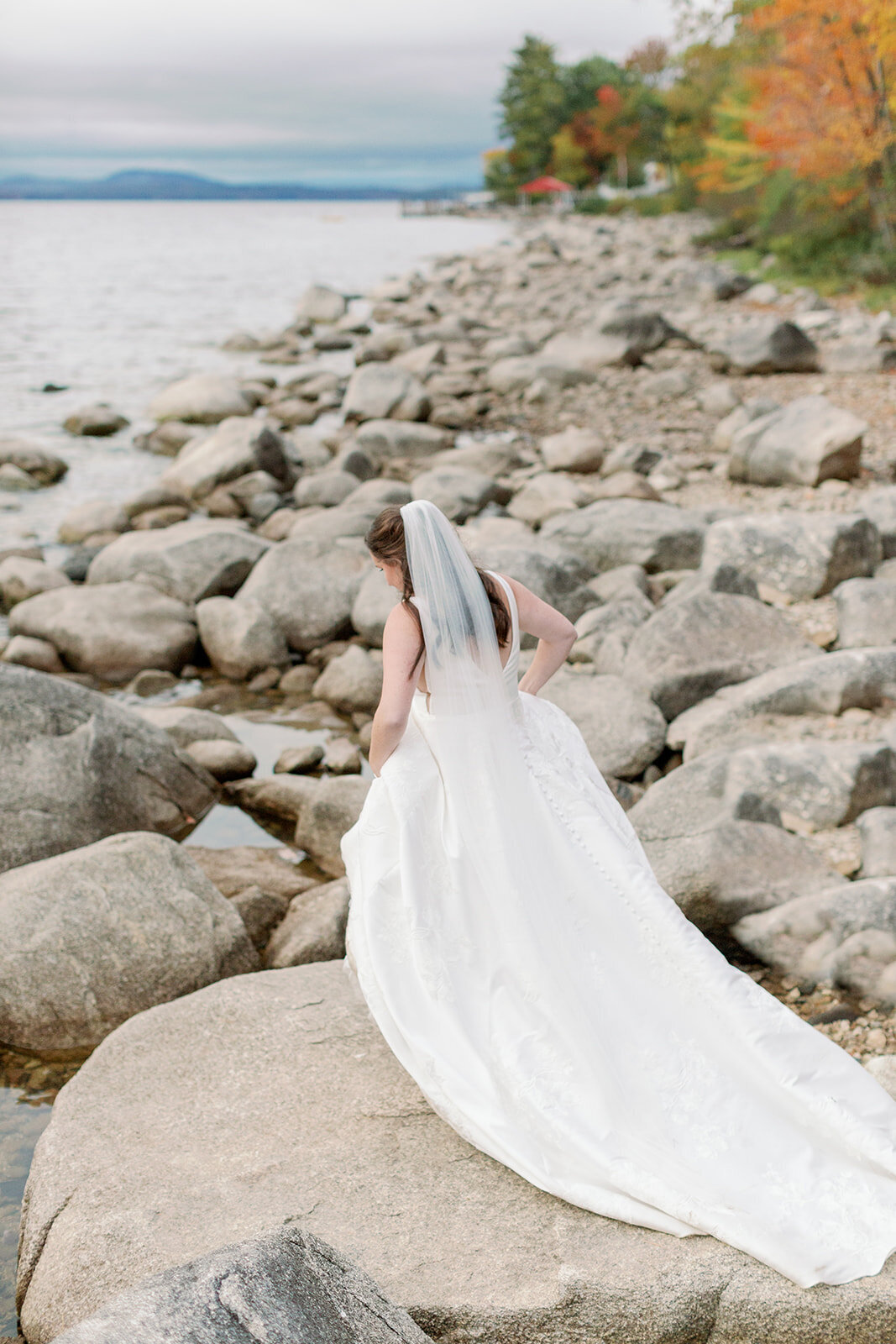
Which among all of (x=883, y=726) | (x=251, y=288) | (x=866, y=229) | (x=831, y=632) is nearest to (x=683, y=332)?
(x=866, y=229)

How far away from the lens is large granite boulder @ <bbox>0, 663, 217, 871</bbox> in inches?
244

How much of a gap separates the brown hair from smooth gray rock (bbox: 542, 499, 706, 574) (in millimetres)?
6522

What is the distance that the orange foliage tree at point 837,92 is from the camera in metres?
23.4

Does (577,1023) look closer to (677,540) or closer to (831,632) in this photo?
(831,632)

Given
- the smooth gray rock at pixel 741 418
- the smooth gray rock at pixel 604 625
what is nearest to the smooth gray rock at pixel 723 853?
the smooth gray rock at pixel 604 625

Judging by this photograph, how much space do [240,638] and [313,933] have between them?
4.60 meters

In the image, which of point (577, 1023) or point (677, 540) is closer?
point (577, 1023)

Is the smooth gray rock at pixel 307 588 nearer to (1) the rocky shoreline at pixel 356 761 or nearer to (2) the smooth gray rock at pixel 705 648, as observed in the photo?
(1) the rocky shoreline at pixel 356 761

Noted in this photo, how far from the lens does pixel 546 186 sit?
3135 inches

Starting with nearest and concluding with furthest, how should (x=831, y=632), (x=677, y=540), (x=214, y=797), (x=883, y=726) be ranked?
(x=883, y=726), (x=214, y=797), (x=831, y=632), (x=677, y=540)

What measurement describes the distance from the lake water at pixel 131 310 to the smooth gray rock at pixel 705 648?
362 inches

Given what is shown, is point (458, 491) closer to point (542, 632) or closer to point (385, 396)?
point (385, 396)

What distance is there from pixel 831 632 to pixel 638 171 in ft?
272

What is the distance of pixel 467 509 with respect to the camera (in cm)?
1327
